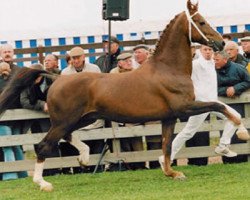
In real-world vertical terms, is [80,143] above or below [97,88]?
below

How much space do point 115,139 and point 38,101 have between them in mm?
1315

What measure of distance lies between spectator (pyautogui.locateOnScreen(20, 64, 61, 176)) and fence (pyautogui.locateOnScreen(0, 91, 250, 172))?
0.15m

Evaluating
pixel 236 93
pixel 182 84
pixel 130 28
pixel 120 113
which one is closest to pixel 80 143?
pixel 120 113

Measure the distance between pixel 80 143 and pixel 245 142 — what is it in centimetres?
274

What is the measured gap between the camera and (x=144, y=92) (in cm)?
1158

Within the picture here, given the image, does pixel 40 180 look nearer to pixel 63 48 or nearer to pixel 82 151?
pixel 82 151

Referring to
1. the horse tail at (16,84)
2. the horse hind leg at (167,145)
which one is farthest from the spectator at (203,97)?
the horse tail at (16,84)

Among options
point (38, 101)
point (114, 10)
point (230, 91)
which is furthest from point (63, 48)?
point (230, 91)

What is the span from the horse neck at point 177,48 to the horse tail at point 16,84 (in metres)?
1.77

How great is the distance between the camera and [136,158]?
1299cm

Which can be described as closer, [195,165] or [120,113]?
[120,113]

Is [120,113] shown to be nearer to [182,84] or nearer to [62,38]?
[182,84]

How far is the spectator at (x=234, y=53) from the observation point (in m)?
13.4

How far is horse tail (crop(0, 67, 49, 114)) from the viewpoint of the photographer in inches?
471
